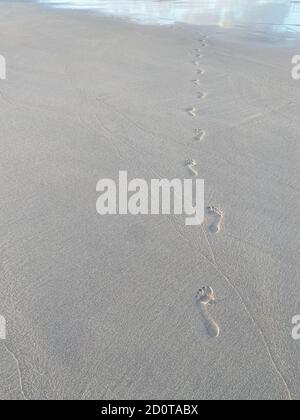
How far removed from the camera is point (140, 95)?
13.6ft

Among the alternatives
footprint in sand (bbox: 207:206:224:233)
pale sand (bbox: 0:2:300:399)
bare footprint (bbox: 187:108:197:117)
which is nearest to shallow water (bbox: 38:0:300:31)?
pale sand (bbox: 0:2:300:399)

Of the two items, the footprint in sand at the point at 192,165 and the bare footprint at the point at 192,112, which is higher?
the bare footprint at the point at 192,112

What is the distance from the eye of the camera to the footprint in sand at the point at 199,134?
3291 millimetres

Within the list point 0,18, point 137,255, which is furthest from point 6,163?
point 0,18

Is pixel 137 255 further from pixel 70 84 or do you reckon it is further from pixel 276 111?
pixel 70 84

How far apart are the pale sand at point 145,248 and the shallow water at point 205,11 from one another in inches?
188

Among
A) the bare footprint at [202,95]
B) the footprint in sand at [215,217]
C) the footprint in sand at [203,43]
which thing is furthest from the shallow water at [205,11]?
the footprint in sand at [215,217]

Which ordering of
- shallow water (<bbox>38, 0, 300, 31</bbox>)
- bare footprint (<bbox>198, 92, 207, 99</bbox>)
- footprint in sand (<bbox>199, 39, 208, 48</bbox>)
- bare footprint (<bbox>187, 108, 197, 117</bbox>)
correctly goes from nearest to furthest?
→ 1. bare footprint (<bbox>187, 108, 197, 117</bbox>)
2. bare footprint (<bbox>198, 92, 207, 99</bbox>)
3. footprint in sand (<bbox>199, 39, 208, 48</bbox>)
4. shallow water (<bbox>38, 0, 300, 31</bbox>)

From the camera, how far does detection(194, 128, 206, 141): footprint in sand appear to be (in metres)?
3.29

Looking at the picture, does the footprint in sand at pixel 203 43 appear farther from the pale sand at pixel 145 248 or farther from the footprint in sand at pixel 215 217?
the footprint in sand at pixel 215 217

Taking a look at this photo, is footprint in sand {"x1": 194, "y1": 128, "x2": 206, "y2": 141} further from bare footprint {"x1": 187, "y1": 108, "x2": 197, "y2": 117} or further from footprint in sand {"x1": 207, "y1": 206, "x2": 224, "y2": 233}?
footprint in sand {"x1": 207, "y1": 206, "x2": 224, "y2": 233}

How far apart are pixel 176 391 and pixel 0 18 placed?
8.61 meters

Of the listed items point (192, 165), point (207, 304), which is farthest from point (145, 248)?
point (192, 165)

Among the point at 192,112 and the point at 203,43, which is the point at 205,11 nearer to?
the point at 203,43
